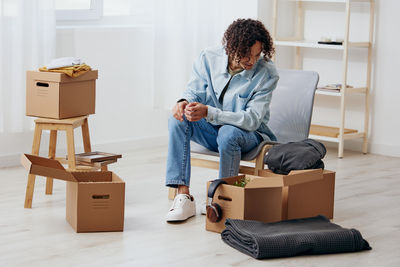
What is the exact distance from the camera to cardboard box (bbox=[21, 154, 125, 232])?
112 inches

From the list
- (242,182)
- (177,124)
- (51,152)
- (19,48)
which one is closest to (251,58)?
(177,124)

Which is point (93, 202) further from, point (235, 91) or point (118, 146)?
point (118, 146)

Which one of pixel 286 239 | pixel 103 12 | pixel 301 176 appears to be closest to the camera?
pixel 286 239

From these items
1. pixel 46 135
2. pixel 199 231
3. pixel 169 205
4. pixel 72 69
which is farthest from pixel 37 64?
pixel 199 231

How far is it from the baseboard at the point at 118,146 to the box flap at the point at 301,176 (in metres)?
1.94

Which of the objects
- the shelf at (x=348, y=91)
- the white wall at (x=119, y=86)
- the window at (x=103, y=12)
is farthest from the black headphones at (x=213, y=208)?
the shelf at (x=348, y=91)

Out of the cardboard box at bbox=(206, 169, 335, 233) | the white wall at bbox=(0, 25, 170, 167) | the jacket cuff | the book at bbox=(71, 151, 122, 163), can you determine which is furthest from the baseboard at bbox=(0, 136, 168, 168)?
the cardboard box at bbox=(206, 169, 335, 233)

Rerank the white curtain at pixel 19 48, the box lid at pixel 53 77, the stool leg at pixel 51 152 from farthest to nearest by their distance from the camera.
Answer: the white curtain at pixel 19 48
the stool leg at pixel 51 152
the box lid at pixel 53 77

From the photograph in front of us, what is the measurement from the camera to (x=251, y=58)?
322cm

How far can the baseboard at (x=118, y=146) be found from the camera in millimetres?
4250

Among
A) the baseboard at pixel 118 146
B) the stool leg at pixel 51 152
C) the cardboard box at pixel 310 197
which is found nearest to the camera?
the cardboard box at pixel 310 197

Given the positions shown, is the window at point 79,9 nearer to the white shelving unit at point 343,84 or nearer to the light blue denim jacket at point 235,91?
the white shelving unit at point 343,84

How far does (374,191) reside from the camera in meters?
3.88

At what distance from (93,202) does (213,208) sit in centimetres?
48
